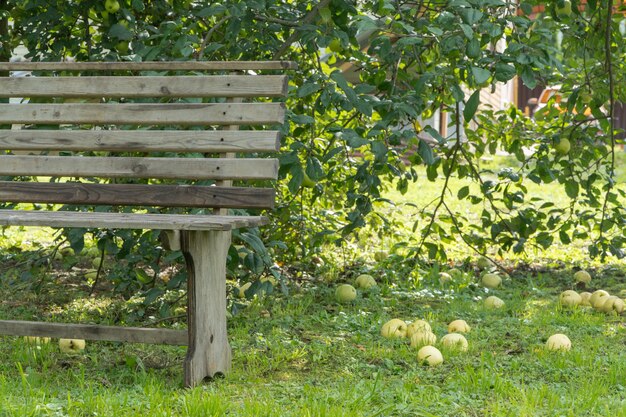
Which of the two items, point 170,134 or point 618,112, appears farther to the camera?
point 618,112

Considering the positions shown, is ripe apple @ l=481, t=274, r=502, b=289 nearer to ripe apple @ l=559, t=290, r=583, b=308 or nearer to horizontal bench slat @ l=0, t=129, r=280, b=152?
ripe apple @ l=559, t=290, r=583, b=308

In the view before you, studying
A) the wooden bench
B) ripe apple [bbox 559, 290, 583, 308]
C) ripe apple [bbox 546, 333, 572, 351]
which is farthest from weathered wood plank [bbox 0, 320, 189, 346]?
ripe apple [bbox 559, 290, 583, 308]

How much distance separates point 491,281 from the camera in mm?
5805

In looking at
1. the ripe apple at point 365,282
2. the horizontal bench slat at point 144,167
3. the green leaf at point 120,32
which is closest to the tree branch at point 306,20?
the green leaf at point 120,32

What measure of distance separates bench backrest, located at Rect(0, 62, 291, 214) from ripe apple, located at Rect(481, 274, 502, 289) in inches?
89.3

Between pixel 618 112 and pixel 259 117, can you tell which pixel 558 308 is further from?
pixel 618 112

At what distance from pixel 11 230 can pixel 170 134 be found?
4.10 metres

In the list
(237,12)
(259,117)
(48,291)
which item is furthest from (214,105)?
(48,291)

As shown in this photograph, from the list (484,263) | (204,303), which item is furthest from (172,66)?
(484,263)

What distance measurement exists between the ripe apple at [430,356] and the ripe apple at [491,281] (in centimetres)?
199

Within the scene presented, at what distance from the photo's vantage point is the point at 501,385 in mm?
3393

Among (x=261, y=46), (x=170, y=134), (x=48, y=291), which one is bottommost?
(x=48, y=291)

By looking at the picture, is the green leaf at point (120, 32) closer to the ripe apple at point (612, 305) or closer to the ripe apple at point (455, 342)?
the ripe apple at point (455, 342)

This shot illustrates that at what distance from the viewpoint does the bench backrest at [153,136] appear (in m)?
3.91
